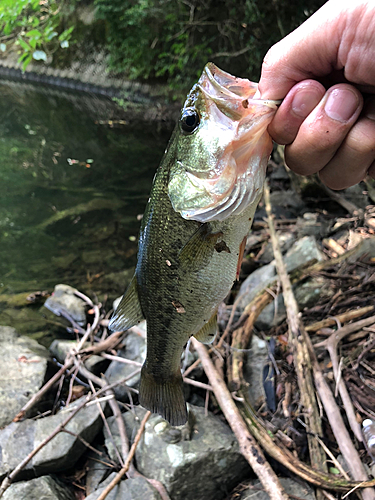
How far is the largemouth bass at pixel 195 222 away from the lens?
4.30 feet

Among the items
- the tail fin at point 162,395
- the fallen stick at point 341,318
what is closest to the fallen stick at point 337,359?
the fallen stick at point 341,318

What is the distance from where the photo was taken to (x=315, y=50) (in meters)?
1.33

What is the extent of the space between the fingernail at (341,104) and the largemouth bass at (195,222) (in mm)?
211

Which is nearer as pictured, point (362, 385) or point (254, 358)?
point (362, 385)

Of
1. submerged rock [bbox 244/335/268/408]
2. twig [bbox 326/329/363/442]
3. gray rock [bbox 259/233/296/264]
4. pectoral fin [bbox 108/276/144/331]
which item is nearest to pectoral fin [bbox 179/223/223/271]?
pectoral fin [bbox 108/276/144/331]

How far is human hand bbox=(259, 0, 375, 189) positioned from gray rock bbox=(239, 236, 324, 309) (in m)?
2.40

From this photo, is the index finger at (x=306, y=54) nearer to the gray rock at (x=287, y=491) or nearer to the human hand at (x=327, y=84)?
the human hand at (x=327, y=84)

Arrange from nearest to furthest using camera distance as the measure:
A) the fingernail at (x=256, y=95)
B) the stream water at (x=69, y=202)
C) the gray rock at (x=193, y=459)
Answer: the fingernail at (x=256, y=95) → the gray rock at (x=193, y=459) → the stream water at (x=69, y=202)

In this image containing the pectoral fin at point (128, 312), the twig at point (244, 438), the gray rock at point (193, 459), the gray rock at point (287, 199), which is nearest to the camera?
the pectoral fin at point (128, 312)

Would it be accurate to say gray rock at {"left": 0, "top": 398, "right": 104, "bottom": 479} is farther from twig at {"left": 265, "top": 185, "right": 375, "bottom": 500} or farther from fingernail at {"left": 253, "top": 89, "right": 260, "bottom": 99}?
fingernail at {"left": 253, "top": 89, "right": 260, "bottom": 99}

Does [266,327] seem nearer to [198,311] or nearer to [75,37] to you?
[198,311]

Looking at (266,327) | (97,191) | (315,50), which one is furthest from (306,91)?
(97,191)

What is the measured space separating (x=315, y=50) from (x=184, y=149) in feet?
2.06

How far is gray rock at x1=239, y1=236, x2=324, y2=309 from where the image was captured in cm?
389
